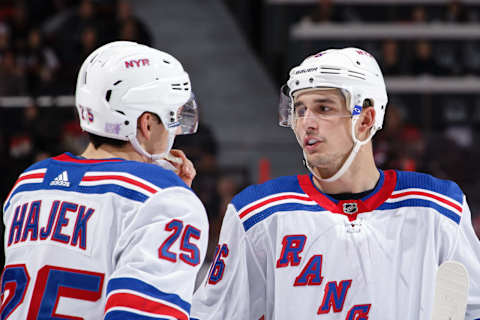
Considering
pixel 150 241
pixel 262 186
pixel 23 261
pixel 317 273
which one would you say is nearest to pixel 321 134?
pixel 262 186

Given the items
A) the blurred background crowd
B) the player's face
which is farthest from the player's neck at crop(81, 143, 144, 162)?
the blurred background crowd

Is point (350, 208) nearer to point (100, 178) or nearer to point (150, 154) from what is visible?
point (150, 154)

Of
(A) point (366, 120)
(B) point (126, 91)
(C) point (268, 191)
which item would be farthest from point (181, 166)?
(A) point (366, 120)

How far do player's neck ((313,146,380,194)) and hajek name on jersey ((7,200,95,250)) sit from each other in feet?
3.08

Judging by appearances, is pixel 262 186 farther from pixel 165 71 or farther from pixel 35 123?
pixel 35 123

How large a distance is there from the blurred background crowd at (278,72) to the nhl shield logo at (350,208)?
12.1ft

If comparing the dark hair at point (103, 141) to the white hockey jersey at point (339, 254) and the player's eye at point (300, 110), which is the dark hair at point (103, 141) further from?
the player's eye at point (300, 110)

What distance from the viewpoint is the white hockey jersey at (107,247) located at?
2.00 metres

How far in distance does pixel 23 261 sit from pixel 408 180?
4.21ft

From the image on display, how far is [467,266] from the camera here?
8.66ft

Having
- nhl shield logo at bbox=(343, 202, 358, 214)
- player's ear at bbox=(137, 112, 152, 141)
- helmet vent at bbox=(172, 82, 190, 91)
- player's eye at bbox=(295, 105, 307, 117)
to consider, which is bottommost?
nhl shield logo at bbox=(343, 202, 358, 214)

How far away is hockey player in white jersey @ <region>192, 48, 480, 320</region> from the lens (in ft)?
8.55

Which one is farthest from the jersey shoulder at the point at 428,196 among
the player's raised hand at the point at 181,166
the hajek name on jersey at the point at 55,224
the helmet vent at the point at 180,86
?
the hajek name on jersey at the point at 55,224

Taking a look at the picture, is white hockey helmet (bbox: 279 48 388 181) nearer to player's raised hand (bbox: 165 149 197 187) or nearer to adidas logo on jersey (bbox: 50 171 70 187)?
player's raised hand (bbox: 165 149 197 187)
